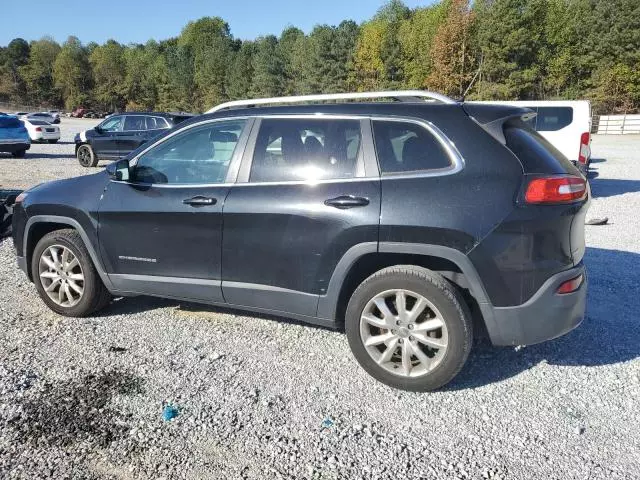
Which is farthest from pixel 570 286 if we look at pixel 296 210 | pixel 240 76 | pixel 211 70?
pixel 211 70

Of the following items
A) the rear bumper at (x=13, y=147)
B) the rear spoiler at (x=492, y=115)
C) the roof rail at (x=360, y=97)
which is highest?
the roof rail at (x=360, y=97)

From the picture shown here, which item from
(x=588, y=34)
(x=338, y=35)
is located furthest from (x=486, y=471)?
(x=338, y=35)

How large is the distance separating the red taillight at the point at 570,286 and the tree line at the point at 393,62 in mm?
24485

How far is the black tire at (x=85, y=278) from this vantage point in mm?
4320

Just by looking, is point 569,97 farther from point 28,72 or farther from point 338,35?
point 28,72

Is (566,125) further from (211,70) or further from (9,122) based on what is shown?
(211,70)

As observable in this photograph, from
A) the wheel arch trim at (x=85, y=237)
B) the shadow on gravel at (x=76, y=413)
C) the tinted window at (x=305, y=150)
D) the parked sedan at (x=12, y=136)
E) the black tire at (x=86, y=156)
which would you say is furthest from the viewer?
the parked sedan at (x=12, y=136)

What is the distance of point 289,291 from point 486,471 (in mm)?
1655

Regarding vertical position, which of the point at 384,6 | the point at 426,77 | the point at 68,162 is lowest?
the point at 68,162

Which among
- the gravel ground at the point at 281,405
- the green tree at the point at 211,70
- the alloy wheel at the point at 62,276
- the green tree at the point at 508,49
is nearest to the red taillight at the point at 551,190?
the gravel ground at the point at 281,405

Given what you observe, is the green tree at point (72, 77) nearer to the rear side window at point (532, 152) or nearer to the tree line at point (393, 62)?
the tree line at point (393, 62)

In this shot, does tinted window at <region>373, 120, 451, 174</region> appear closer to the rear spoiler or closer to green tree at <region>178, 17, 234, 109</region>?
the rear spoiler

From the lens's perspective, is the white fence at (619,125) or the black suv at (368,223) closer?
the black suv at (368,223)

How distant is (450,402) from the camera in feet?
10.6
